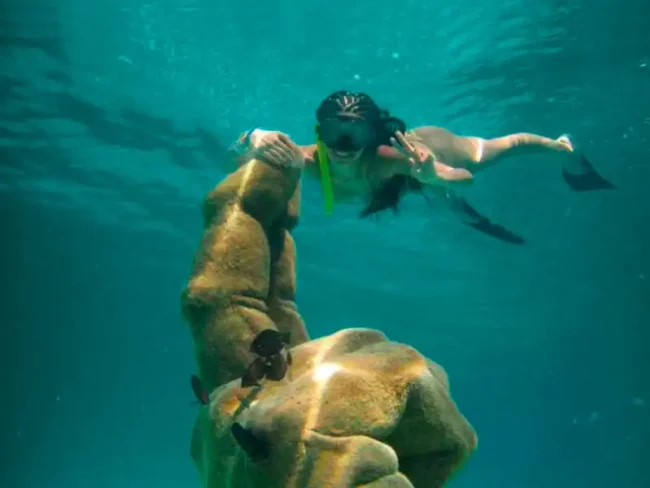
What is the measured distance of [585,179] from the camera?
330 inches

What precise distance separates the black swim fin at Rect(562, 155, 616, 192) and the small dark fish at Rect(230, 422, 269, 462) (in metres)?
7.19

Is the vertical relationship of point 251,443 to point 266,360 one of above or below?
below

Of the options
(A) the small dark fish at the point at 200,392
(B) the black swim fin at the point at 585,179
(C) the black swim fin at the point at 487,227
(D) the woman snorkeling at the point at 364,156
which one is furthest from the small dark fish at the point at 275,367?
(B) the black swim fin at the point at 585,179

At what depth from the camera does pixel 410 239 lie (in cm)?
2677

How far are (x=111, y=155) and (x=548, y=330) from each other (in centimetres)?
3540

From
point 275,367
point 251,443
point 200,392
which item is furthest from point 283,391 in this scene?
point 200,392

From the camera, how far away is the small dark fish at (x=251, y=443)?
2.63 meters

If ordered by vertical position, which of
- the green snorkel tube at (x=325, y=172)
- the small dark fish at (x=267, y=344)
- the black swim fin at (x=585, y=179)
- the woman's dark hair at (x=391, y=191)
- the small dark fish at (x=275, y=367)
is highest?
the green snorkel tube at (x=325, y=172)

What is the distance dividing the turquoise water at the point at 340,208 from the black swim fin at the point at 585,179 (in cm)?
559

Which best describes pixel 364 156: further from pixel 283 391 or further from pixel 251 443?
pixel 251 443

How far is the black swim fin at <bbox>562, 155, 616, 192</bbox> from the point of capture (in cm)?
830

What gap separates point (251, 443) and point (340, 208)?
20.6 m

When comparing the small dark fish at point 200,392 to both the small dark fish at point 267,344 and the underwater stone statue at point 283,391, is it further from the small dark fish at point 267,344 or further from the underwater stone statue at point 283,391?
the small dark fish at point 267,344

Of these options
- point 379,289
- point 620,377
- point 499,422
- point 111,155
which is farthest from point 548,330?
point 499,422
